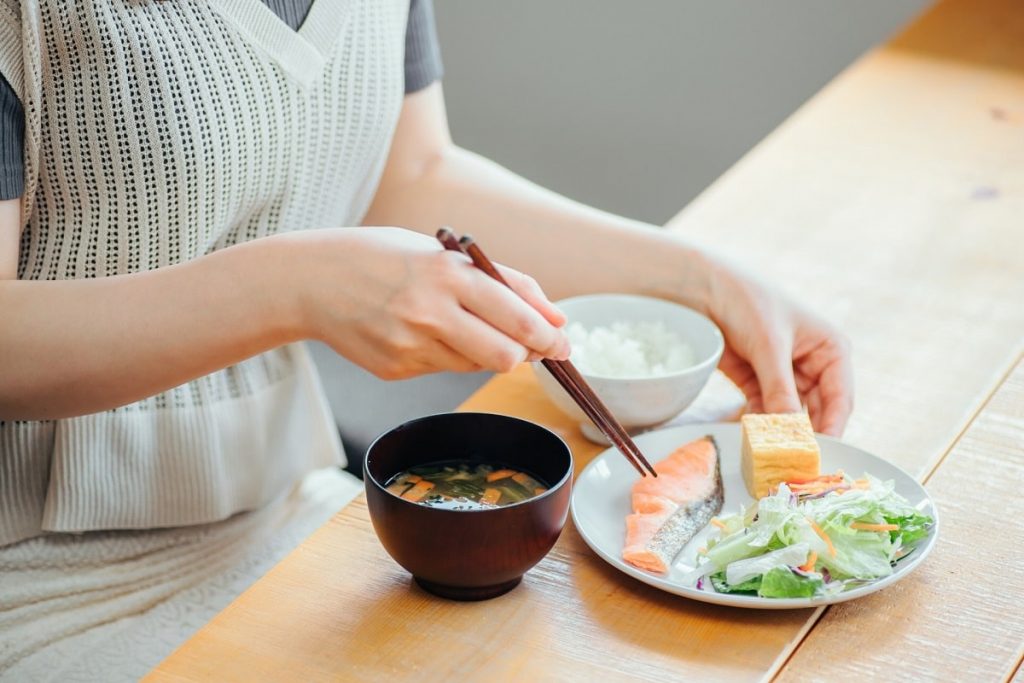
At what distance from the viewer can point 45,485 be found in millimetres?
1171

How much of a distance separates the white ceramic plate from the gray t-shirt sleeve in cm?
57

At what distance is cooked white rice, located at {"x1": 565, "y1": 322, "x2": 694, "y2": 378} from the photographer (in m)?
1.14

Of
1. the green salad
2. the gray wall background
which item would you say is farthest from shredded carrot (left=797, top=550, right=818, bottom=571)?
the gray wall background

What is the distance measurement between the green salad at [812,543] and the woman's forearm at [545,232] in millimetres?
365

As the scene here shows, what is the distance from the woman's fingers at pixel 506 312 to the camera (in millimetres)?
848

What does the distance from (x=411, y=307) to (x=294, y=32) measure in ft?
1.49

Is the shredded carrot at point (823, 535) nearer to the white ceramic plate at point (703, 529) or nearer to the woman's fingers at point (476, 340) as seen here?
the white ceramic plate at point (703, 529)

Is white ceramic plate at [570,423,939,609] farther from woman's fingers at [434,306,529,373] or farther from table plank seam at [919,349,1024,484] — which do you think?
woman's fingers at [434,306,529,373]

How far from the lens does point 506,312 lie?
849 millimetres

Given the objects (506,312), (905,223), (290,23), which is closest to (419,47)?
(290,23)

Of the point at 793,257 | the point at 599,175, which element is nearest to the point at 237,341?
the point at 793,257

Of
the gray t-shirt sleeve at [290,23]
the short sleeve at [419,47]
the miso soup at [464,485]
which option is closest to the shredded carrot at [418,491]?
the miso soup at [464,485]

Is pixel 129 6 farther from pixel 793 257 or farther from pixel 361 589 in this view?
pixel 793 257

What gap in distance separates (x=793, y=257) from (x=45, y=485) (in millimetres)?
998
